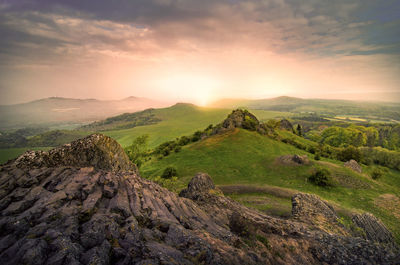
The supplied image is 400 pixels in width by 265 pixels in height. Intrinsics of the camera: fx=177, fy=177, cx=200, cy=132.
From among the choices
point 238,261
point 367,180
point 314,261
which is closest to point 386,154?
point 367,180

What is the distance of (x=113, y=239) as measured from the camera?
7.72 meters

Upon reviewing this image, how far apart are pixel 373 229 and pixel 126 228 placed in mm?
25375

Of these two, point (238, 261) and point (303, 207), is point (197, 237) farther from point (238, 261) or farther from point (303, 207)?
point (303, 207)

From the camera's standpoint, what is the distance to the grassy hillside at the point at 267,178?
2834cm

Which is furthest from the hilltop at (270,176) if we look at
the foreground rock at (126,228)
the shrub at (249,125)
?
the foreground rock at (126,228)

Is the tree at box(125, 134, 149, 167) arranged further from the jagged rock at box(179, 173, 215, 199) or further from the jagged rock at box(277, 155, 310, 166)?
the jagged rock at box(277, 155, 310, 166)

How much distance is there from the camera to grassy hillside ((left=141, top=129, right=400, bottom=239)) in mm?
28344

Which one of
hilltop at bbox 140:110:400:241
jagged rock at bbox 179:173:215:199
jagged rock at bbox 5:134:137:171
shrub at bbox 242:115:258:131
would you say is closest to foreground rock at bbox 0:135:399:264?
jagged rock at bbox 5:134:137:171

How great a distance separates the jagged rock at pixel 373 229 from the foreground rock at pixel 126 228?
8826 millimetres

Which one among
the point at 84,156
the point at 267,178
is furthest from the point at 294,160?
the point at 84,156

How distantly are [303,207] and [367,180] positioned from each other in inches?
1180

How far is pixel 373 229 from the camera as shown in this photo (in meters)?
19.2

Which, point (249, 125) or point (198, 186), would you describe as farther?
point (249, 125)

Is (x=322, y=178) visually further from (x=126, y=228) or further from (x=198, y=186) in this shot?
(x=126, y=228)
